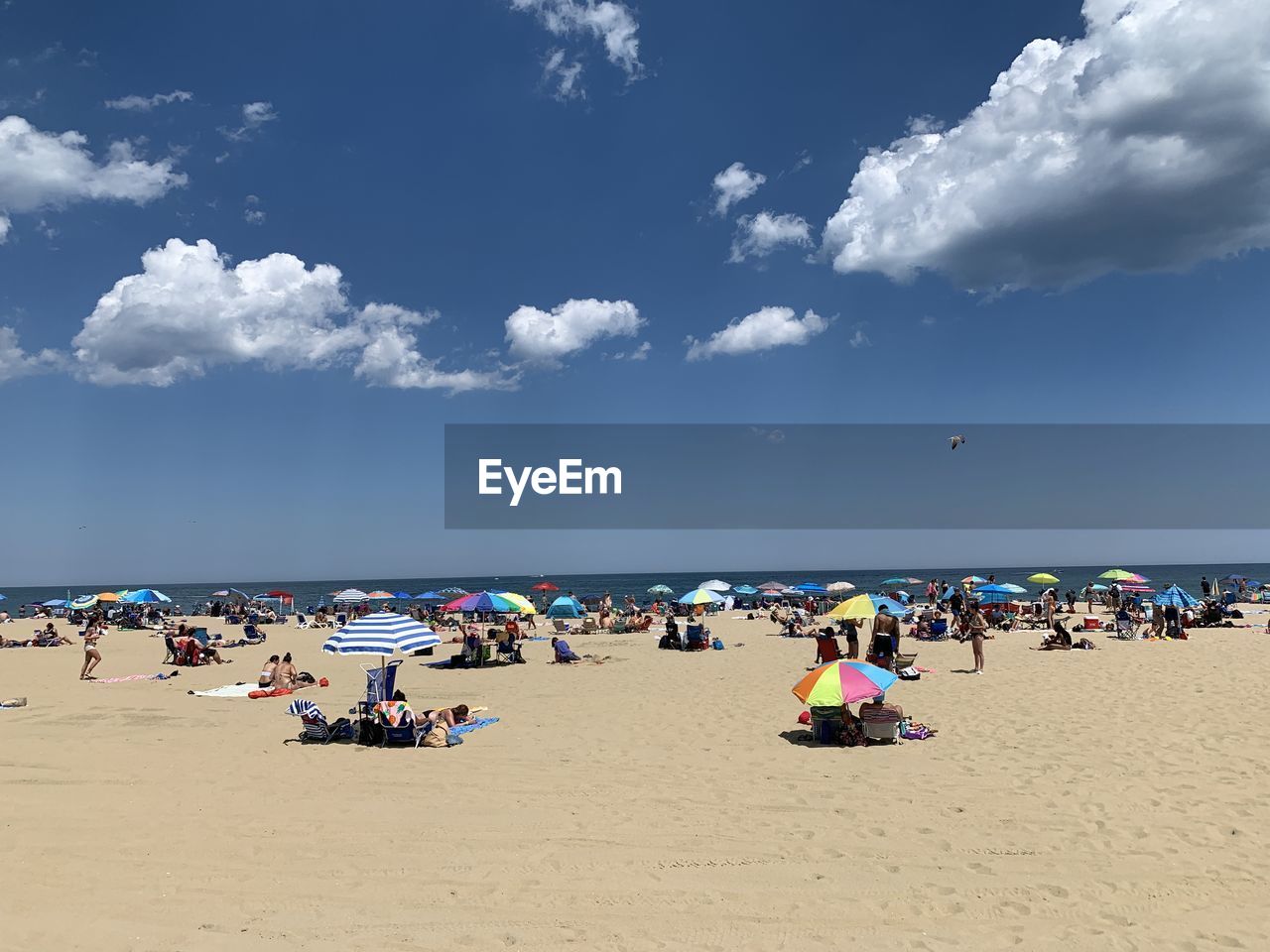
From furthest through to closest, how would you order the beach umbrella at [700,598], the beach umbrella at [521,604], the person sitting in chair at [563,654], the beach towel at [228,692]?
the beach umbrella at [700,598]
the beach umbrella at [521,604]
the person sitting in chair at [563,654]
the beach towel at [228,692]

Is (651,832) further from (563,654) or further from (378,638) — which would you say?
(563,654)

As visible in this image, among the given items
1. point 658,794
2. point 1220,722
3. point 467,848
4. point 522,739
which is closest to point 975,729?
point 1220,722

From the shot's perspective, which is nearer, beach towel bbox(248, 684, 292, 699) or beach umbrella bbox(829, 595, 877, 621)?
beach towel bbox(248, 684, 292, 699)

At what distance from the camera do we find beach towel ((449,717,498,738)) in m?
10.0

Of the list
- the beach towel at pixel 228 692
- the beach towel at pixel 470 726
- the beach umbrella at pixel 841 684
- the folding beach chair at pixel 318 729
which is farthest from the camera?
the beach towel at pixel 228 692

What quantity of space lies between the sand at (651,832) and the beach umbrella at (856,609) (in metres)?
3.51

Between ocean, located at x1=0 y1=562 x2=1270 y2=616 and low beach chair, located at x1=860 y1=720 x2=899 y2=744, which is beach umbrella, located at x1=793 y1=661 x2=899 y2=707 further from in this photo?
ocean, located at x1=0 y1=562 x2=1270 y2=616

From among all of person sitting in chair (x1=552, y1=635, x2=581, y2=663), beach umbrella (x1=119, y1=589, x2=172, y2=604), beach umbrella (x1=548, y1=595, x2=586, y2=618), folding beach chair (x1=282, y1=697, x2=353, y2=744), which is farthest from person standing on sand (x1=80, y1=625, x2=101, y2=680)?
beach umbrella (x1=119, y1=589, x2=172, y2=604)

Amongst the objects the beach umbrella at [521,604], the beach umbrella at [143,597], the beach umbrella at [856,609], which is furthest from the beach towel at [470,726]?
the beach umbrella at [143,597]

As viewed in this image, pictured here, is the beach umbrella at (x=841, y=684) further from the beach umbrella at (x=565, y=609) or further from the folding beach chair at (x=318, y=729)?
the beach umbrella at (x=565, y=609)

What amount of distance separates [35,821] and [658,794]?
5.45 m

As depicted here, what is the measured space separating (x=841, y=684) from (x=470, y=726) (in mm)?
5166

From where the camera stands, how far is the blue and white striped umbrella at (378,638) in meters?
10.4

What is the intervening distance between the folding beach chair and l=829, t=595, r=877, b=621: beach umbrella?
947 centimetres
